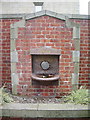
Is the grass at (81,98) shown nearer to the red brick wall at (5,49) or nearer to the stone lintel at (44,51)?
the stone lintel at (44,51)

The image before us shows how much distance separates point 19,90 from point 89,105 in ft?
5.46

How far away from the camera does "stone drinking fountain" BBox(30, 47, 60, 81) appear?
10.8 ft

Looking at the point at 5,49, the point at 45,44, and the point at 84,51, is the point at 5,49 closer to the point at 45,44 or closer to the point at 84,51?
the point at 45,44

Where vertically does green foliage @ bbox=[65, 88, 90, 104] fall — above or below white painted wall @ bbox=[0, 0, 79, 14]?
below

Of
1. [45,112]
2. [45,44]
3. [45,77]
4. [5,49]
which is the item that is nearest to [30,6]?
[5,49]

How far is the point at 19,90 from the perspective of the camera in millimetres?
3371

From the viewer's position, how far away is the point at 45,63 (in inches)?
132

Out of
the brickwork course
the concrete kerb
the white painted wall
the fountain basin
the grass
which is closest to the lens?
the concrete kerb

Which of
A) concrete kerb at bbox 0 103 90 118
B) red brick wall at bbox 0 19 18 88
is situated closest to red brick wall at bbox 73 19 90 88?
concrete kerb at bbox 0 103 90 118

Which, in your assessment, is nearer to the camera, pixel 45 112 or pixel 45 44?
pixel 45 112

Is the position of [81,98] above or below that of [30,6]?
below

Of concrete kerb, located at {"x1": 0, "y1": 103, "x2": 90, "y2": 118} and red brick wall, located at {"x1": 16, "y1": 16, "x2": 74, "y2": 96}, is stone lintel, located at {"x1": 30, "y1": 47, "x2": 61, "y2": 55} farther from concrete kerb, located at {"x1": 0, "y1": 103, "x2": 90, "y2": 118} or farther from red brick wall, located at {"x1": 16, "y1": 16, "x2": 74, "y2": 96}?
concrete kerb, located at {"x1": 0, "y1": 103, "x2": 90, "y2": 118}

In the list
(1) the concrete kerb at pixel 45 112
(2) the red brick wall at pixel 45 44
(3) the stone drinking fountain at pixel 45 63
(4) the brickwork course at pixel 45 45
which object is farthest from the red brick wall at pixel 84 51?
(1) the concrete kerb at pixel 45 112

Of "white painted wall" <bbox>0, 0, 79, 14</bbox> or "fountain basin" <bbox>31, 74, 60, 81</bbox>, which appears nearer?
"fountain basin" <bbox>31, 74, 60, 81</bbox>
